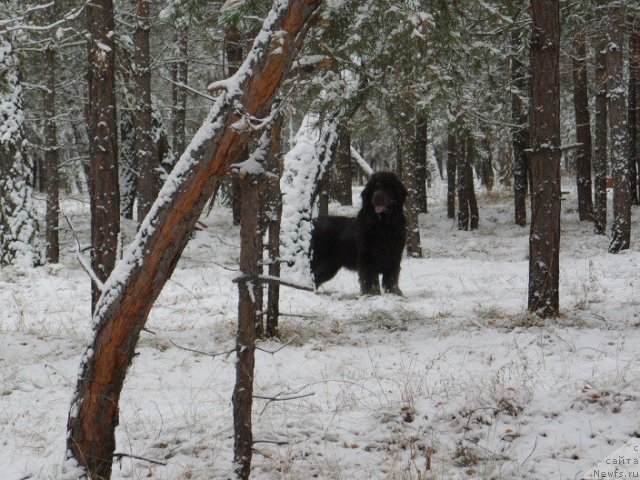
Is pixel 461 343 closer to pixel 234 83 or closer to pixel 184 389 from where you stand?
pixel 184 389

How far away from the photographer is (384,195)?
9844mm

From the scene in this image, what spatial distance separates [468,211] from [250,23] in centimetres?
1462

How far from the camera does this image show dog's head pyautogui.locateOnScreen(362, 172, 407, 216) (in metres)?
9.83

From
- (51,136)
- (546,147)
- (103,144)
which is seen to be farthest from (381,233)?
(51,136)

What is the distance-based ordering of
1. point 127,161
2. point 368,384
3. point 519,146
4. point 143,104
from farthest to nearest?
point 127,161 → point 519,146 → point 143,104 → point 368,384

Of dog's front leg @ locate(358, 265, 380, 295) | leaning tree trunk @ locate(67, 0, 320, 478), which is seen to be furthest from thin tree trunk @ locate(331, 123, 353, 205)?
leaning tree trunk @ locate(67, 0, 320, 478)

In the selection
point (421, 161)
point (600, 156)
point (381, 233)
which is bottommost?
point (381, 233)

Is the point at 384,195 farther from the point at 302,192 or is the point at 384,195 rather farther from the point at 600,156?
the point at 600,156

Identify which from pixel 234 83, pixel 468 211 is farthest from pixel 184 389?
pixel 468 211

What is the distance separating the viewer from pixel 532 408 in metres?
4.82

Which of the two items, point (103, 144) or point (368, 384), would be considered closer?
point (368, 384)

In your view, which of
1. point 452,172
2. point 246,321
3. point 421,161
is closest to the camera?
point 246,321

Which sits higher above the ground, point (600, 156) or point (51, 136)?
point (51, 136)

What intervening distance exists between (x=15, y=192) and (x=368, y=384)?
10377 mm
